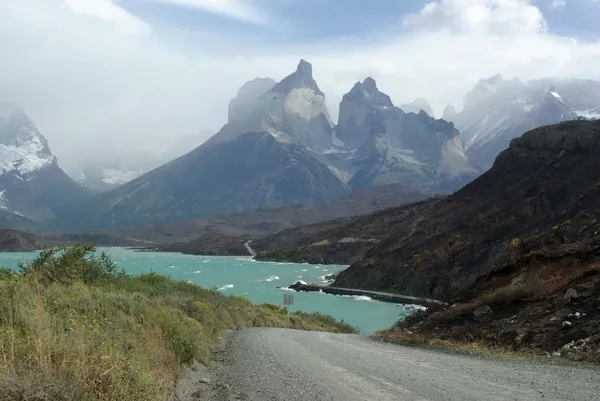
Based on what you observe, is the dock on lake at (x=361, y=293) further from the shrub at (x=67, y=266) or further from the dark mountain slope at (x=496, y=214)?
the shrub at (x=67, y=266)

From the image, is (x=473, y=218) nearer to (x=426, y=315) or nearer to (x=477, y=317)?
(x=426, y=315)

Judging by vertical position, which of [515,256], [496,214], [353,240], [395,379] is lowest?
[353,240]

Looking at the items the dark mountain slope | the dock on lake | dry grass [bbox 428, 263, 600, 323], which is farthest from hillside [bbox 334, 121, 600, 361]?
the dock on lake

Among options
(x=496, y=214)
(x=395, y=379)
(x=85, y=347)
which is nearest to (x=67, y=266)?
(x=395, y=379)

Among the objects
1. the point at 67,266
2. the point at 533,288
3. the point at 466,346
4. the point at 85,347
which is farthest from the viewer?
the point at 533,288

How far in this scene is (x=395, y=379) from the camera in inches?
396

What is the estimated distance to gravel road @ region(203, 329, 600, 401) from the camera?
8.50 metres

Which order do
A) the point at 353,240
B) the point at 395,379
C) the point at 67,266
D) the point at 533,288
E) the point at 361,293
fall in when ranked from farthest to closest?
the point at 353,240, the point at 361,293, the point at 533,288, the point at 67,266, the point at 395,379

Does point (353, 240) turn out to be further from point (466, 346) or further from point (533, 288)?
point (466, 346)

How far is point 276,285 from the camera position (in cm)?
10569

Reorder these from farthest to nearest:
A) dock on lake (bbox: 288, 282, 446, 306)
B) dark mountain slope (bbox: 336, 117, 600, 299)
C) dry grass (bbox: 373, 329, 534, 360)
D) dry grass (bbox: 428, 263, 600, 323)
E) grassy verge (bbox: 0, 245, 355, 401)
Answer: dock on lake (bbox: 288, 282, 446, 306) → dark mountain slope (bbox: 336, 117, 600, 299) → dry grass (bbox: 428, 263, 600, 323) → dry grass (bbox: 373, 329, 534, 360) → grassy verge (bbox: 0, 245, 355, 401)

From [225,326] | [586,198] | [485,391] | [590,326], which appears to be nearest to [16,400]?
[485,391]

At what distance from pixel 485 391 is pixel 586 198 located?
2141 inches

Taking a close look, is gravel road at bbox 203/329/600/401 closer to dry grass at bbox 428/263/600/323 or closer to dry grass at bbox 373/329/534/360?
dry grass at bbox 373/329/534/360
